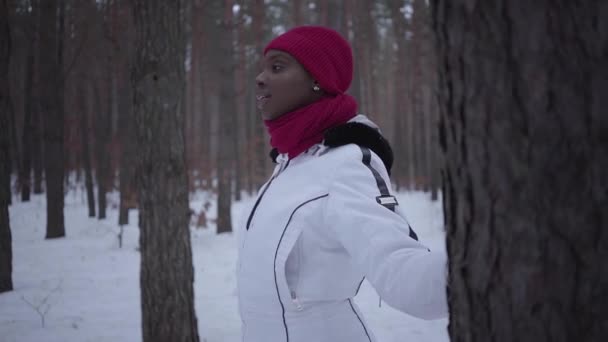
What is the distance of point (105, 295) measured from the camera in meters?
5.72

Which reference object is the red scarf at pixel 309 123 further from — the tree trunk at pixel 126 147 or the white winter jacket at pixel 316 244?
the tree trunk at pixel 126 147

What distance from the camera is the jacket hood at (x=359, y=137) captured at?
4.66 ft

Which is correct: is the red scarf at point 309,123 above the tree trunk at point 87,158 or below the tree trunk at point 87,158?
above

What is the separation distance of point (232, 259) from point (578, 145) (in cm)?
749

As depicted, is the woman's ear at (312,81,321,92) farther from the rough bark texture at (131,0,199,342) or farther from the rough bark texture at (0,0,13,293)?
the rough bark texture at (0,0,13,293)

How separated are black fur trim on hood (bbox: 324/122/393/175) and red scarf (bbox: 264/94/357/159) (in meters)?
0.07

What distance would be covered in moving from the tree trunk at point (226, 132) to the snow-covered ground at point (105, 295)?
0.60 metres

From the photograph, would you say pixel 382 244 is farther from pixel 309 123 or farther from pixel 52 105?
pixel 52 105

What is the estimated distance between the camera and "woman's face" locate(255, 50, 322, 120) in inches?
61.2

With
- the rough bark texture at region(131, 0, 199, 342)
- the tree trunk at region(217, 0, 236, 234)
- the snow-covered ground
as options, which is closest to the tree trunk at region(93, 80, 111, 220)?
the snow-covered ground

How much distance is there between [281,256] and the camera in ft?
4.29

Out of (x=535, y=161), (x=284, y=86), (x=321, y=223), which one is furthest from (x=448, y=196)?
(x=284, y=86)

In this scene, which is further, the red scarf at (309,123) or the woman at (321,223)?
the red scarf at (309,123)

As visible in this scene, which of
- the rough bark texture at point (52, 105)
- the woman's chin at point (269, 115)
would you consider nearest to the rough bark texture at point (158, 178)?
the woman's chin at point (269, 115)
